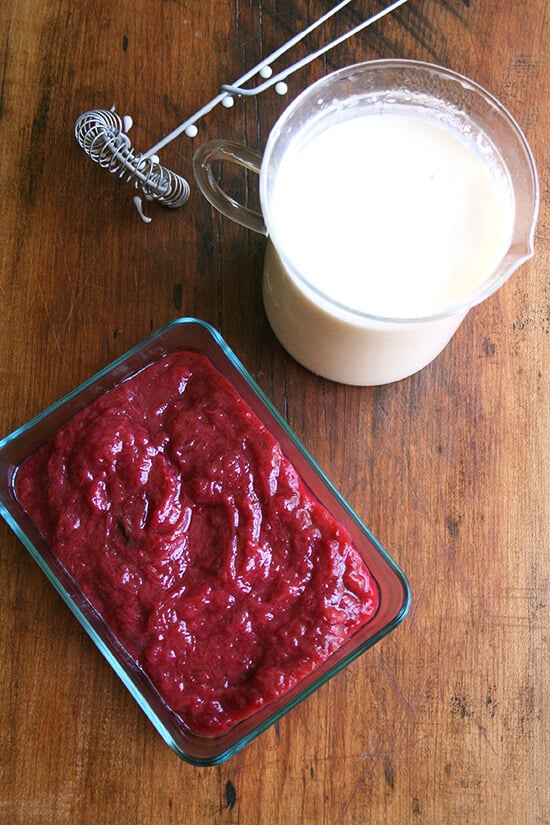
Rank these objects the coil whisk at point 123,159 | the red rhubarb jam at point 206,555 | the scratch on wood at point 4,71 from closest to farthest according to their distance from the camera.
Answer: the red rhubarb jam at point 206,555, the coil whisk at point 123,159, the scratch on wood at point 4,71

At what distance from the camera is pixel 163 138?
5.19 feet

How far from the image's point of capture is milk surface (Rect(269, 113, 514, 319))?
1.23 metres

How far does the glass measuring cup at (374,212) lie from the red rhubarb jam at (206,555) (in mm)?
248

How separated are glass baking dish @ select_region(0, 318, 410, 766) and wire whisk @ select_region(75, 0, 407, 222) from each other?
264mm

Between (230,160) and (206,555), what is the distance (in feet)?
2.01

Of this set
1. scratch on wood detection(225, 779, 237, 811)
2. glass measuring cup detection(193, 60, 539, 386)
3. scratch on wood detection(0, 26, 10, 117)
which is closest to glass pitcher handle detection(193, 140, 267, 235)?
glass measuring cup detection(193, 60, 539, 386)

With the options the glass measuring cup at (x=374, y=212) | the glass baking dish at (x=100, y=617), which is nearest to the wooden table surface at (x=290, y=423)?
the glass baking dish at (x=100, y=617)

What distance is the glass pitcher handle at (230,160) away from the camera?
50.4 inches

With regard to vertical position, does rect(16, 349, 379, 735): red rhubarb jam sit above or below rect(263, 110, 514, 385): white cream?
below

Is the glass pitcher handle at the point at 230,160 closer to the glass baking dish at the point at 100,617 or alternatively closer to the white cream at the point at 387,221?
the white cream at the point at 387,221

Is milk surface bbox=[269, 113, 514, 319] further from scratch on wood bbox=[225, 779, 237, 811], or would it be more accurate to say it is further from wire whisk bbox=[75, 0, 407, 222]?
scratch on wood bbox=[225, 779, 237, 811]

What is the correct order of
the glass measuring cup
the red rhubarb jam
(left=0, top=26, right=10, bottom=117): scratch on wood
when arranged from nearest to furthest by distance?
the glass measuring cup, the red rhubarb jam, (left=0, top=26, right=10, bottom=117): scratch on wood

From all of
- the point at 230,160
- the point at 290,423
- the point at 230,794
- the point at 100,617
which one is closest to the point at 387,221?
the point at 230,160

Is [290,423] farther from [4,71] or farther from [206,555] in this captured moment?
[4,71]
